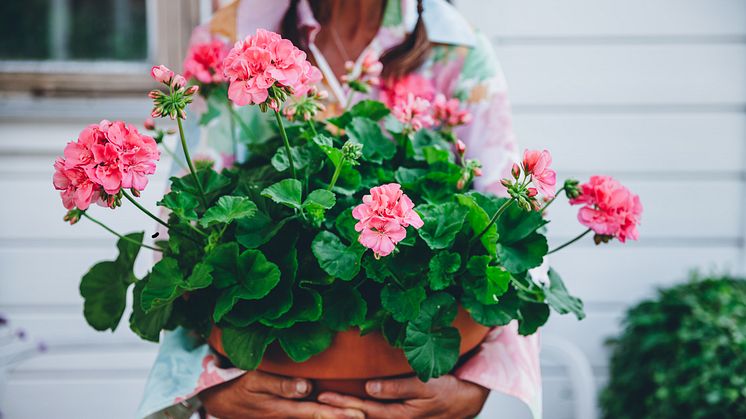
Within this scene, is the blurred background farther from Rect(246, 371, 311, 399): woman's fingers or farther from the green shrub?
Rect(246, 371, 311, 399): woman's fingers

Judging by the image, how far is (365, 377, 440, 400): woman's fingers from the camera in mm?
776

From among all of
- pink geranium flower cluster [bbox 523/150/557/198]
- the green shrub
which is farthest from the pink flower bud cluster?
the green shrub

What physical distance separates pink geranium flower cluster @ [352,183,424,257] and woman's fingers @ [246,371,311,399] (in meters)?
0.25

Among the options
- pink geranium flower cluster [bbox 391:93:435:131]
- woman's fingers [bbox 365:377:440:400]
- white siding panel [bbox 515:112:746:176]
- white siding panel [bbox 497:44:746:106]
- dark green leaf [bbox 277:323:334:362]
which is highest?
white siding panel [bbox 497:44:746:106]

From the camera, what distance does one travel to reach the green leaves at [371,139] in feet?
2.68

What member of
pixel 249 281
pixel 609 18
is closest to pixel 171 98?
pixel 249 281

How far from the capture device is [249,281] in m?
0.72

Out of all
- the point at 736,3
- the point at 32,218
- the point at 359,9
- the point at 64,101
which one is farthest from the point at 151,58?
the point at 736,3

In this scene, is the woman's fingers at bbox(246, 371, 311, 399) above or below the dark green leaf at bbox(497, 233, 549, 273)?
below

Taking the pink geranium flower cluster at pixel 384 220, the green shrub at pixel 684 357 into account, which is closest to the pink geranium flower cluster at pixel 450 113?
the pink geranium flower cluster at pixel 384 220

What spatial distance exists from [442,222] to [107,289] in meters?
0.44

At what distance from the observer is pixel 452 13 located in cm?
121

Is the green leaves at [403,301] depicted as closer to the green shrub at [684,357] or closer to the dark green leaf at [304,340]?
the dark green leaf at [304,340]

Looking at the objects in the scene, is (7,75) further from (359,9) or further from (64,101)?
(359,9)
